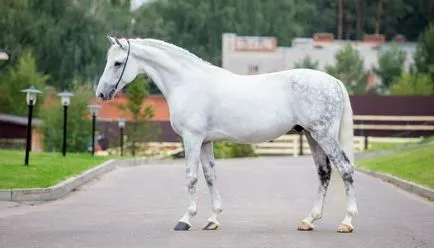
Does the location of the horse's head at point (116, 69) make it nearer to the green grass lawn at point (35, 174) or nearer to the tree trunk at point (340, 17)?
the green grass lawn at point (35, 174)

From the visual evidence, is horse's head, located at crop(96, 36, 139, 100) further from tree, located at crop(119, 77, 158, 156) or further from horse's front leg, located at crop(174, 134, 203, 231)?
tree, located at crop(119, 77, 158, 156)

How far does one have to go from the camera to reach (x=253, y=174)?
27.6 m

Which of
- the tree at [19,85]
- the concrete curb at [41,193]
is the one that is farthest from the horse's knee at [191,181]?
the tree at [19,85]

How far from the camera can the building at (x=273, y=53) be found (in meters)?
85.1

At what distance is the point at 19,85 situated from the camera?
57.2 m

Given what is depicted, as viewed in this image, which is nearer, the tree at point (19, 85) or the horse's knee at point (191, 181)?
the horse's knee at point (191, 181)

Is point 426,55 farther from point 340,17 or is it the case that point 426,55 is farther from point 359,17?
point 340,17

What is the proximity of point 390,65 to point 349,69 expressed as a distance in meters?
5.75

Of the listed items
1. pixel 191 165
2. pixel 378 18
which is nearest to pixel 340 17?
pixel 378 18

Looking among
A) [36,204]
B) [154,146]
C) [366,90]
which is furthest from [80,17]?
[36,204]

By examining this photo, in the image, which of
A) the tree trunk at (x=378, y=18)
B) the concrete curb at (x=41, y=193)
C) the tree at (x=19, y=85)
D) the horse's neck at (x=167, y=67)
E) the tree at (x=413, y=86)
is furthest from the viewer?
the tree trunk at (x=378, y=18)

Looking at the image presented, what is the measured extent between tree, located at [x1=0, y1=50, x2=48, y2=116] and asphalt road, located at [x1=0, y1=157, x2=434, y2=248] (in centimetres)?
3512

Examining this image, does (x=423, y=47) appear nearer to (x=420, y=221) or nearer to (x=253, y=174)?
(x=253, y=174)

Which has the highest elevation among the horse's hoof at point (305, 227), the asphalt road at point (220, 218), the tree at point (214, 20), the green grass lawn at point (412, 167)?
the tree at point (214, 20)
